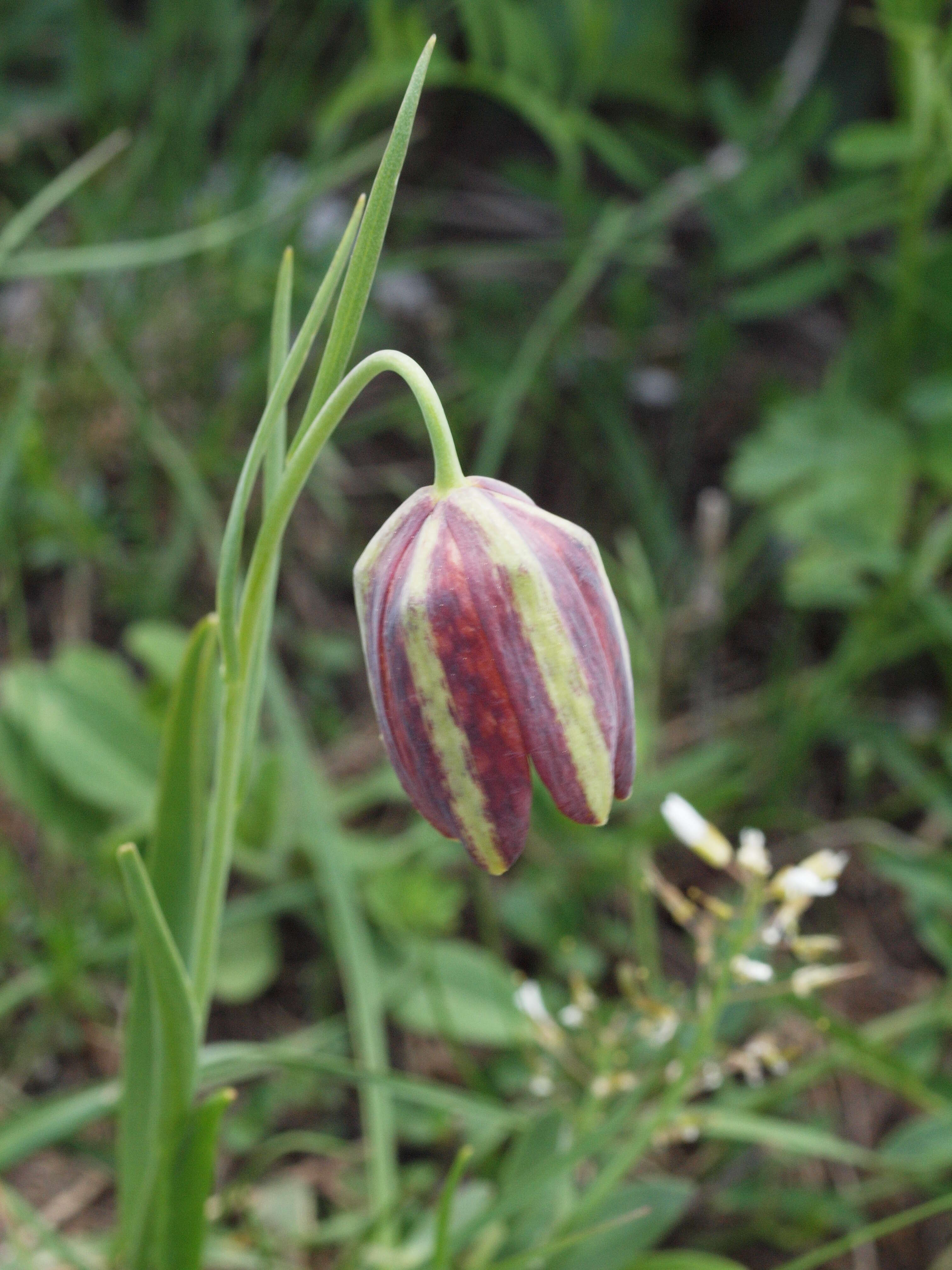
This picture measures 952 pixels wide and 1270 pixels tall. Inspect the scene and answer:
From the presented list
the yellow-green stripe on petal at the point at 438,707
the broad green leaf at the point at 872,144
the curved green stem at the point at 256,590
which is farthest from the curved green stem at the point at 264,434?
the broad green leaf at the point at 872,144

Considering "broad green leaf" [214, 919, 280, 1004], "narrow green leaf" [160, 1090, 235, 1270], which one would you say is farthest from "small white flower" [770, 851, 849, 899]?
"broad green leaf" [214, 919, 280, 1004]

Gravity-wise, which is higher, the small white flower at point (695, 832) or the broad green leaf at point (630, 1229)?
the small white flower at point (695, 832)

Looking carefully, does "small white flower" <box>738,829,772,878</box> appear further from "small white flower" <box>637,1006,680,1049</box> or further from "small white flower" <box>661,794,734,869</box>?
"small white flower" <box>637,1006,680,1049</box>

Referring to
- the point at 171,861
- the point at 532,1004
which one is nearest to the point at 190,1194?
the point at 171,861

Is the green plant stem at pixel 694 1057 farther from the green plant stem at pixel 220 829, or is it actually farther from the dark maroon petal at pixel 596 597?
the green plant stem at pixel 220 829

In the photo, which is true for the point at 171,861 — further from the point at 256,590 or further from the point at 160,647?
the point at 160,647

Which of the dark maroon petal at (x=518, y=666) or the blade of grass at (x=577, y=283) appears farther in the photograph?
the blade of grass at (x=577, y=283)
